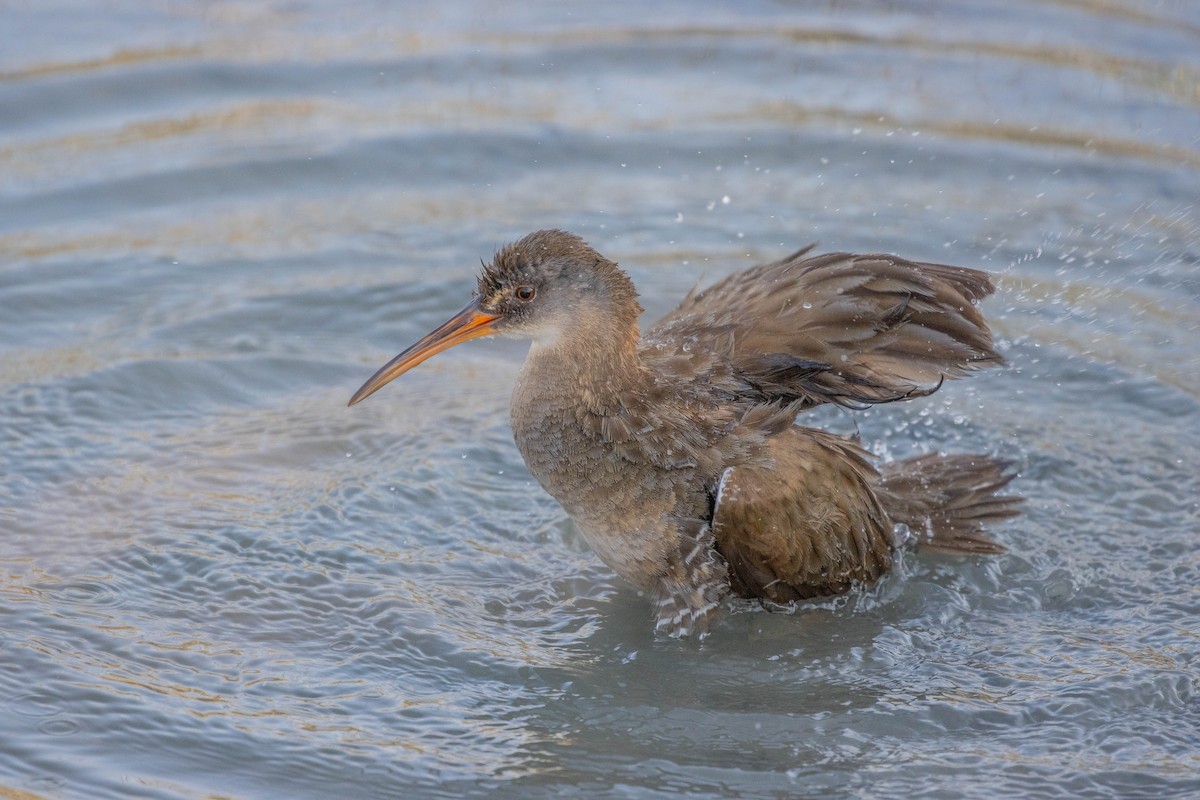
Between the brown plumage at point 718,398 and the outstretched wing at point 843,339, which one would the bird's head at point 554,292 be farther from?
the outstretched wing at point 843,339

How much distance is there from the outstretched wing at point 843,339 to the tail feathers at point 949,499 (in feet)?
2.08

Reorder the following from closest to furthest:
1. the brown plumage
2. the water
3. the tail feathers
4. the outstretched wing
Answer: the water
the brown plumage
the outstretched wing
the tail feathers

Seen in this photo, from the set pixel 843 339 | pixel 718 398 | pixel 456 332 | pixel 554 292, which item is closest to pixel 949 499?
pixel 843 339

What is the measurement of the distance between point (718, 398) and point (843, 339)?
0.51 metres

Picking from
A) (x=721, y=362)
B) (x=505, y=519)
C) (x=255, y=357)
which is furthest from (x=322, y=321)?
(x=721, y=362)

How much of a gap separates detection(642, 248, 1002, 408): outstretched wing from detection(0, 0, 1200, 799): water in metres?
0.89

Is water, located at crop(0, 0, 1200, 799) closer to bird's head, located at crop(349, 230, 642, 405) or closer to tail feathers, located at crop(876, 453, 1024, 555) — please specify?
tail feathers, located at crop(876, 453, 1024, 555)

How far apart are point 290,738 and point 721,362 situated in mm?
1977

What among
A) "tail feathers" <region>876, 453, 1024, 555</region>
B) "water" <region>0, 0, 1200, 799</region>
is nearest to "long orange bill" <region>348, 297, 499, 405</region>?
"water" <region>0, 0, 1200, 799</region>

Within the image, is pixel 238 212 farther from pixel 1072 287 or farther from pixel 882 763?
pixel 882 763

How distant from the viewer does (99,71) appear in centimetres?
962

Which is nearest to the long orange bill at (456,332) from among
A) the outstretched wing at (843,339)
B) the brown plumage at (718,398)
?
the brown plumage at (718,398)

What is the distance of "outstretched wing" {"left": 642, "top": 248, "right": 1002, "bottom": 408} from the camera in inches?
214

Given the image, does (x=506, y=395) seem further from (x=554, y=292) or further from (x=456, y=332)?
(x=554, y=292)
